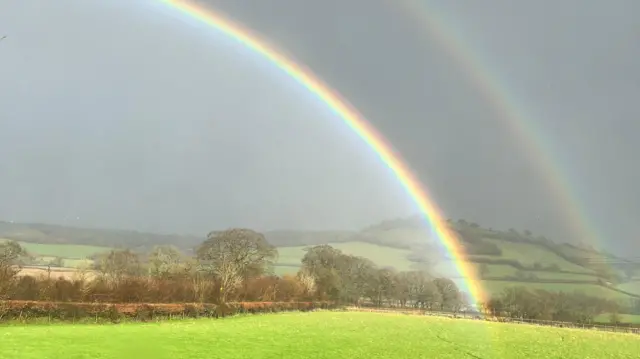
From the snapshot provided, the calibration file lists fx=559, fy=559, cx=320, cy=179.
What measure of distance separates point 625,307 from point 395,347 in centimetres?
15563

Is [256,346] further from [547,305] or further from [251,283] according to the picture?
[547,305]

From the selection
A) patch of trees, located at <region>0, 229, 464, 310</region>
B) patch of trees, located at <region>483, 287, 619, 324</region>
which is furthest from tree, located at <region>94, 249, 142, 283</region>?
patch of trees, located at <region>483, 287, 619, 324</region>

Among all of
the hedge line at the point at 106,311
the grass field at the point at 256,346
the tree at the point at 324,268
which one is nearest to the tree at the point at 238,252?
the tree at the point at 324,268

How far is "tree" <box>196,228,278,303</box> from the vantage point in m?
120

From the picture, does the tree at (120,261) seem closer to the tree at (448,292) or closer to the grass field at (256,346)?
the grass field at (256,346)

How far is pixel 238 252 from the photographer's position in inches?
4865

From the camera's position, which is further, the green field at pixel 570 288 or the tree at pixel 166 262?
the green field at pixel 570 288

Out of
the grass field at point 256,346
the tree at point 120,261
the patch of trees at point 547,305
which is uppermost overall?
the tree at point 120,261

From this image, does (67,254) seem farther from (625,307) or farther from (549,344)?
(625,307)

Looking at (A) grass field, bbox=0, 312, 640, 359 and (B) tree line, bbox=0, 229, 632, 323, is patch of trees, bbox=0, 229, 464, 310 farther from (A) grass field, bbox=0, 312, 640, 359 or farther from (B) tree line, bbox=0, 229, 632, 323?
(A) grass field, bbox=0, 312, 640, 359

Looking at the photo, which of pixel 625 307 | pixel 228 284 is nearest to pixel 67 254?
pixel 228 284

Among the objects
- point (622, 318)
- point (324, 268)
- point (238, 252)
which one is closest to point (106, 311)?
point (238, 252)

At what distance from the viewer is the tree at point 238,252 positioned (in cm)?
11994

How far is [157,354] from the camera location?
31.2 m
